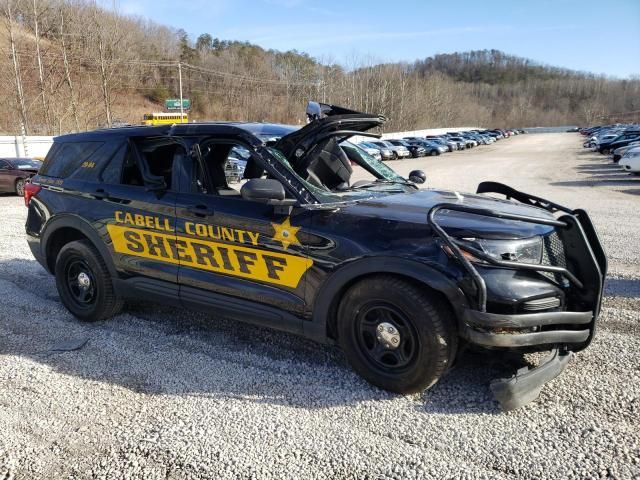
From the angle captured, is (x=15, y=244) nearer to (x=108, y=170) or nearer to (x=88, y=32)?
(x=108, y=170)

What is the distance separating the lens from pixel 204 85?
301 ft

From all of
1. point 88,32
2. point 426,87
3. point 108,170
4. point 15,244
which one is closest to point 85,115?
point 88,32

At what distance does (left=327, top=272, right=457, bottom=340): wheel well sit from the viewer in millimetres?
3266

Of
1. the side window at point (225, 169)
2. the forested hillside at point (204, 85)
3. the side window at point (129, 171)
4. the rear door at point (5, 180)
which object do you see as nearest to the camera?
the side window at point (225, 169)

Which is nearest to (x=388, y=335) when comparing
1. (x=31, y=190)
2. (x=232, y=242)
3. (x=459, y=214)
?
(x=459, y=214)

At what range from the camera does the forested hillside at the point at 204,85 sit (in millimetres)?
43531

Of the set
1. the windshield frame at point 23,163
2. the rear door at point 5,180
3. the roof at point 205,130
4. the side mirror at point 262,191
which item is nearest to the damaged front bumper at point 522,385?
the side mirror at point 262,191

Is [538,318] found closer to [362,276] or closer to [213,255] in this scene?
[362,276]

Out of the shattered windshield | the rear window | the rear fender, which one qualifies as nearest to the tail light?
the rear window

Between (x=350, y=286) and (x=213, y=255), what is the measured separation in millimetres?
1179

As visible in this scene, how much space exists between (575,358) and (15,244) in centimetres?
829

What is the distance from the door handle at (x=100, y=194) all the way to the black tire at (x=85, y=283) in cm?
48

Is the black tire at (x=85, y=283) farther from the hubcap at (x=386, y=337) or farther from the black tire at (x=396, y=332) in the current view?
the hubcap at (x=386, y=337)

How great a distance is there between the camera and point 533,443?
2.91m
